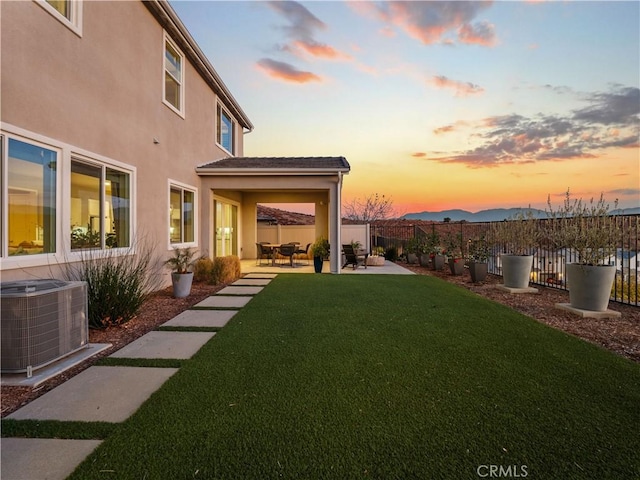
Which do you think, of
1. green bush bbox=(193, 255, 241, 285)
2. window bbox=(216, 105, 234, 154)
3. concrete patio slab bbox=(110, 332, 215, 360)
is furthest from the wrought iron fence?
window bbox=(216, 105, 234, 154)

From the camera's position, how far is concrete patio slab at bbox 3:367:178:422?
2367 mm

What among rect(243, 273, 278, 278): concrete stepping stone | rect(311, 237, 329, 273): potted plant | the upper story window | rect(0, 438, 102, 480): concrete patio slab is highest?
the upper story window

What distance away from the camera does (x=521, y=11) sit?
8.53 metres

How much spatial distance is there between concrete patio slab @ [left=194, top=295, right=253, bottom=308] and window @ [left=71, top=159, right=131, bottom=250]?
6.38ft

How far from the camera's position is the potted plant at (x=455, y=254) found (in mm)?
10172

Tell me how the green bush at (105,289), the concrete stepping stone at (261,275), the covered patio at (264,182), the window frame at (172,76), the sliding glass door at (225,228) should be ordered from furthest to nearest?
the sliding glass door at (225,228) → the concrete stepping stone at (261,275) → the covered patio at (264,182) → the window frame at (172,76) → the green bush at (105,289)

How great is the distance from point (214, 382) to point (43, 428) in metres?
1.19

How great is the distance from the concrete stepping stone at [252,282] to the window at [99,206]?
3.03m

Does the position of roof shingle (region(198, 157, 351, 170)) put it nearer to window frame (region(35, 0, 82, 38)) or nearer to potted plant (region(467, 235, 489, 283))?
potted plant (region(467, 235, 489, 283))

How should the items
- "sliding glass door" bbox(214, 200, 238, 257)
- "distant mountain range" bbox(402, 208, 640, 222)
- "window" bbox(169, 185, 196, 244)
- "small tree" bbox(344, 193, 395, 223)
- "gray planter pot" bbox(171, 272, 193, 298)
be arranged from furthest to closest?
"small tree" bbox(344, 193, 395, 223)
"sliding glass door" bbox(214, 200, 238, 257)
"window" bbox(169, 185, 196, 244)
"gray planter pot" bbox(171, 272, 193, 298)
"distant mountain range" bbox(402, 208, 640, 222)

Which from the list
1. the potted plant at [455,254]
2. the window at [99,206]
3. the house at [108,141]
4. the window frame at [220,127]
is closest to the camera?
the house at [108,141]

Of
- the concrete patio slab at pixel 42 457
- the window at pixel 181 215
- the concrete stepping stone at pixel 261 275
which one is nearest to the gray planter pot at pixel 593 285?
the concrete patio slab at pixel 42 457

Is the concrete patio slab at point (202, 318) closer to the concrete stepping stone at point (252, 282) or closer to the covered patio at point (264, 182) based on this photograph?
the concrete stepping stone at point (252, 282)

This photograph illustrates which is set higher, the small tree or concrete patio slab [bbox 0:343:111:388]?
the small tree
